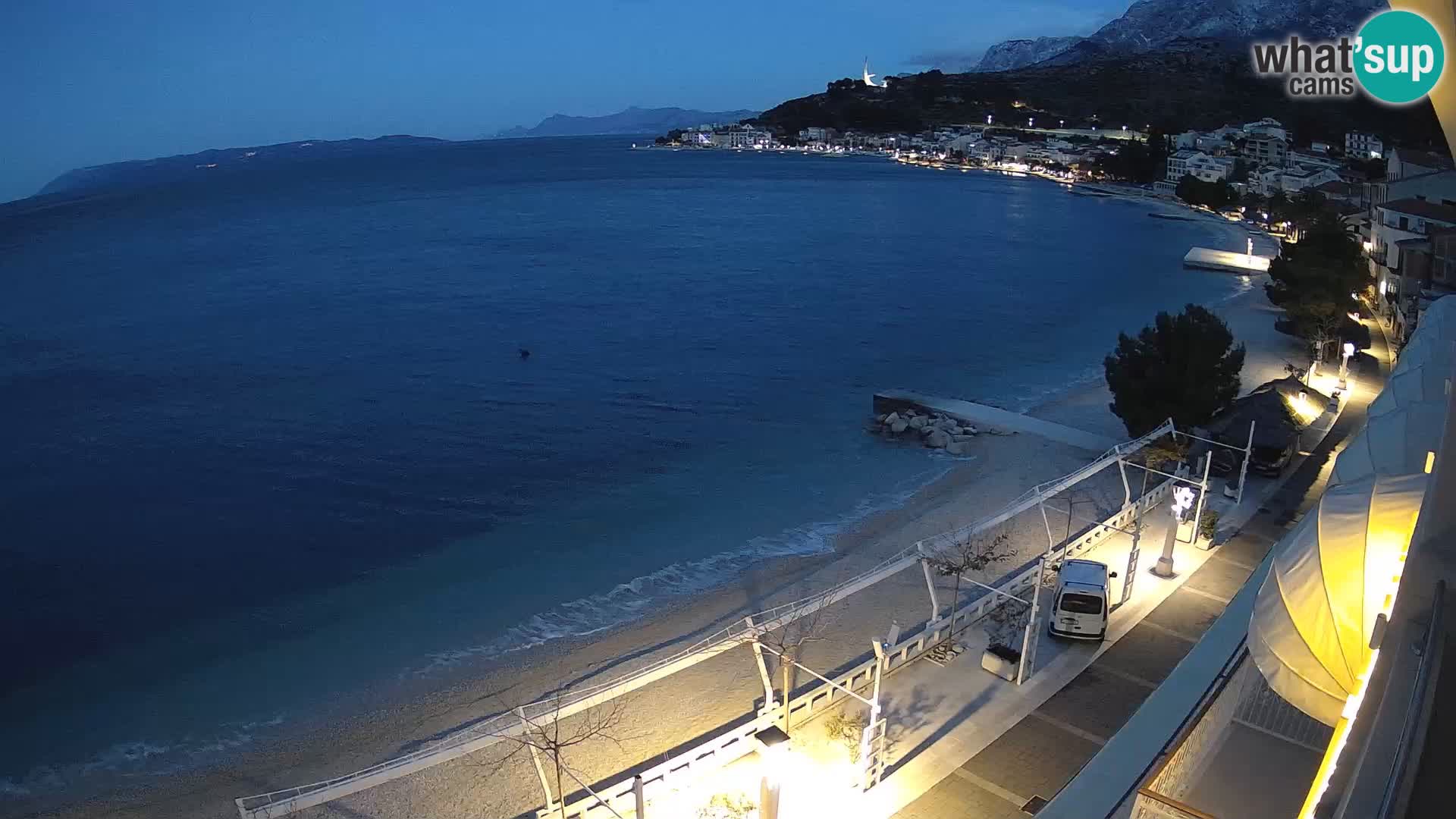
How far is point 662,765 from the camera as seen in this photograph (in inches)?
373

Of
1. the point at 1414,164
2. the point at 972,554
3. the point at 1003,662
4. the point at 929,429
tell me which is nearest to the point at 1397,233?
the point at 1414,164

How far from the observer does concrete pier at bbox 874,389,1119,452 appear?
22.3 meters

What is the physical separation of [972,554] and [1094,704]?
508 centimetres

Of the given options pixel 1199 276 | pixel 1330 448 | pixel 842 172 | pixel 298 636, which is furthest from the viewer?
pixel 842 172

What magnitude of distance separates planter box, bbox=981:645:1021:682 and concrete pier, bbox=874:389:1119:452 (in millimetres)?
11632

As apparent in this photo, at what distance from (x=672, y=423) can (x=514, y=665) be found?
43.7 feet

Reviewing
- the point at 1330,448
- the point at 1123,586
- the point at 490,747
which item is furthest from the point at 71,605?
the point at 1330,448

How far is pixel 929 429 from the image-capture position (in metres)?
24.5

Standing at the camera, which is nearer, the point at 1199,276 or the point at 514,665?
the point at 514,665

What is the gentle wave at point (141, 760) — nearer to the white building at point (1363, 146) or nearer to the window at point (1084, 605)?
the window at point (1084, 605)

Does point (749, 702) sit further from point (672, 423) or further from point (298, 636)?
point (672, 423)

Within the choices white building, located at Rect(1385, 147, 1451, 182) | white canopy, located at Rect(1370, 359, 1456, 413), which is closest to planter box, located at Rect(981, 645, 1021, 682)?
white canopy, located at Rect(1370, 359, 1456, 413)

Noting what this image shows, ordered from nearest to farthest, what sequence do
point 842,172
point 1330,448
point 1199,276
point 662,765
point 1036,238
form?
point 662,765
point 1330,448
point 1199,276
point 1036,238
point 842,172

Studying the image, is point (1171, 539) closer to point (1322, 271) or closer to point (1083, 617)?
point (1083, 617)
